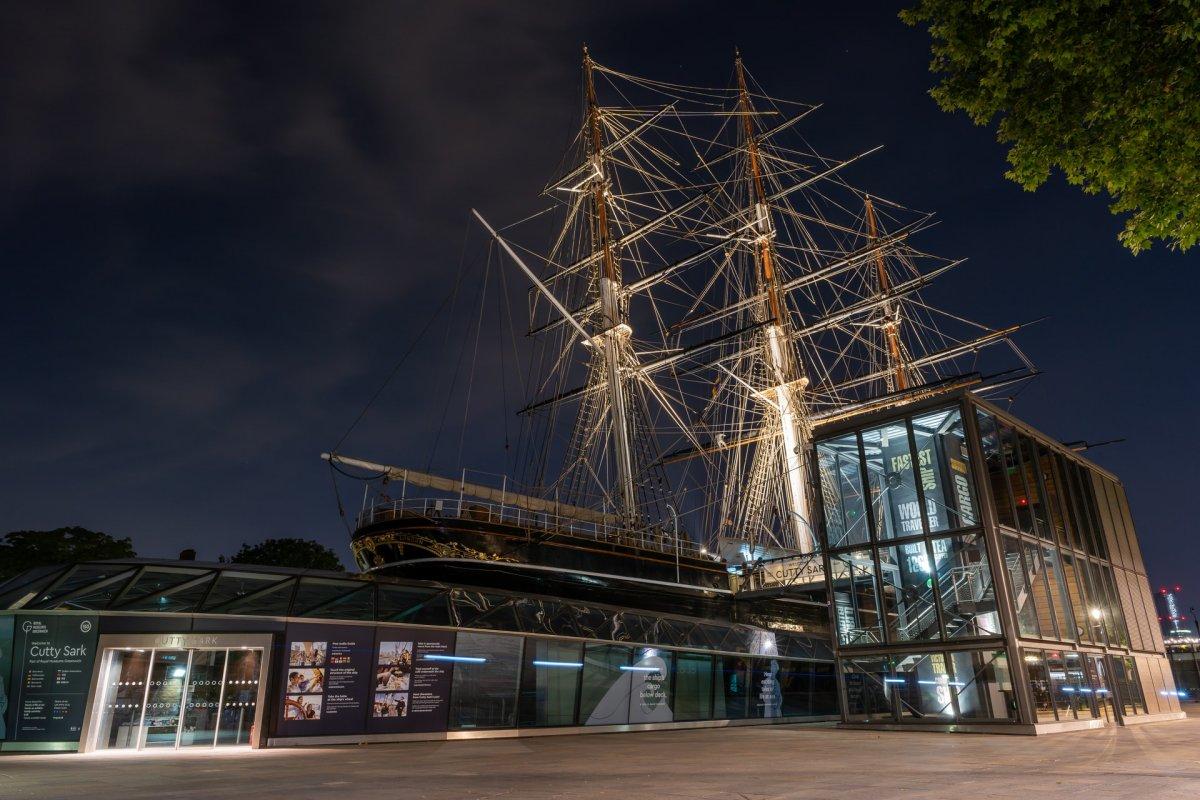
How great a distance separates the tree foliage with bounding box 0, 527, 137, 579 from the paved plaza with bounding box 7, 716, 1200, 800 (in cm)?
2992

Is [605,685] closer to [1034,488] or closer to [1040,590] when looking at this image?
[1040,590]

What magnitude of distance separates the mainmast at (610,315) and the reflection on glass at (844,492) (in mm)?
10819

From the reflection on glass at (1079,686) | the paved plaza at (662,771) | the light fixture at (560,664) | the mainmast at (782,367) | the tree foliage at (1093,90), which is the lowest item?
the paved plaza at (662,771)

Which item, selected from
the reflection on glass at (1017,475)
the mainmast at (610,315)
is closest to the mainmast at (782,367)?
the mainmast at (610,315)

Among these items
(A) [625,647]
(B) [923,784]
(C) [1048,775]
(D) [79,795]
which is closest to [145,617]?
(D) [79,795]

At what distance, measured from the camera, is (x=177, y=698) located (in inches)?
551

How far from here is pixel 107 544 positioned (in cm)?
4075

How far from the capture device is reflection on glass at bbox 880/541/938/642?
54.0 ft

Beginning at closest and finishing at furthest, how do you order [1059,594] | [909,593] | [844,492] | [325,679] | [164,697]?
[164,697], [325,679], [909,593], [1059,594], [844,492]

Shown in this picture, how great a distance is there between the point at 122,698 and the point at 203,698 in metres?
1.37

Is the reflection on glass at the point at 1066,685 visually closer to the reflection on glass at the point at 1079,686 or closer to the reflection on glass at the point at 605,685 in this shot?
the reflection on glass at the point at 1079,686

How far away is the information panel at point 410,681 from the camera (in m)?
15.2

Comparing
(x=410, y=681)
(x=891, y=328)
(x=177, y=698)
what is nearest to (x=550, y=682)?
(x=410, y=681)

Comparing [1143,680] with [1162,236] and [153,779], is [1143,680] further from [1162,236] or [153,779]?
[153,779]
